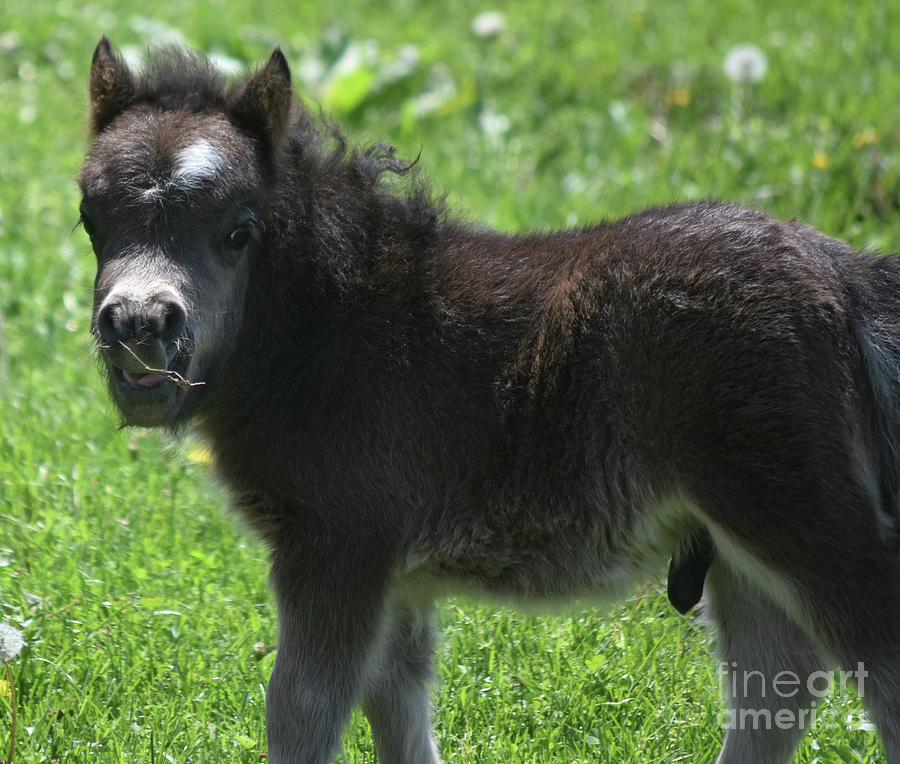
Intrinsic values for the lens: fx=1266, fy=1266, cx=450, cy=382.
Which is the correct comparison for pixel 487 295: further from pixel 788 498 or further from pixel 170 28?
pixel 170 28

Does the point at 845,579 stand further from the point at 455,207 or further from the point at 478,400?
the point at 455,207

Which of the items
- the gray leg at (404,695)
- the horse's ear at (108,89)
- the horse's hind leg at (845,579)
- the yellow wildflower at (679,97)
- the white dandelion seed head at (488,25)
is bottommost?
the white dandelion seed head at (488,25)

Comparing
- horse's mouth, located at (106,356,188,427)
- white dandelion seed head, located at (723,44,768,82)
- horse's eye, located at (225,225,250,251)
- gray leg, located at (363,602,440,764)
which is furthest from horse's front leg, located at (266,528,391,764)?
white dandelion seed head, located at (723,44,768,82)

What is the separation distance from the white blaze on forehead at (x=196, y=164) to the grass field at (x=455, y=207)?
786 millimetres

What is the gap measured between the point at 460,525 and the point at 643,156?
496 centimetres

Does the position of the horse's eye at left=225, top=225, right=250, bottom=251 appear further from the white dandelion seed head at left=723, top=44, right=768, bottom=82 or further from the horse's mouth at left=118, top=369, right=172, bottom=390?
the white dandelion seed head at left=723, top=44, right=768, bottom=82

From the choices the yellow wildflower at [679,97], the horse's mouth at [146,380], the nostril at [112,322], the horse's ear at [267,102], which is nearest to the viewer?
Answer: the nostril at [112,322]

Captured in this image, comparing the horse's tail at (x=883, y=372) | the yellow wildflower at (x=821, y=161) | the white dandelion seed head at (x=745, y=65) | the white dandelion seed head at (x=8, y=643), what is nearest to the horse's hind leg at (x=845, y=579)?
the horse's tail at (x=883, y=372)

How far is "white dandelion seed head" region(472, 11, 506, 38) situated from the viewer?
33.7 feet

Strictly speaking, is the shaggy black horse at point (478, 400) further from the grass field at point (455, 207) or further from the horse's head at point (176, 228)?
the grass field at point (455, 207)

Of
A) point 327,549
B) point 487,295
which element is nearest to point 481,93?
point 487,295

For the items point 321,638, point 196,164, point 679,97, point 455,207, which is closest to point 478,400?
point 321,638

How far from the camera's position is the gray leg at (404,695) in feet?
13.3

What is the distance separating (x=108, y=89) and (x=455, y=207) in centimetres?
141
